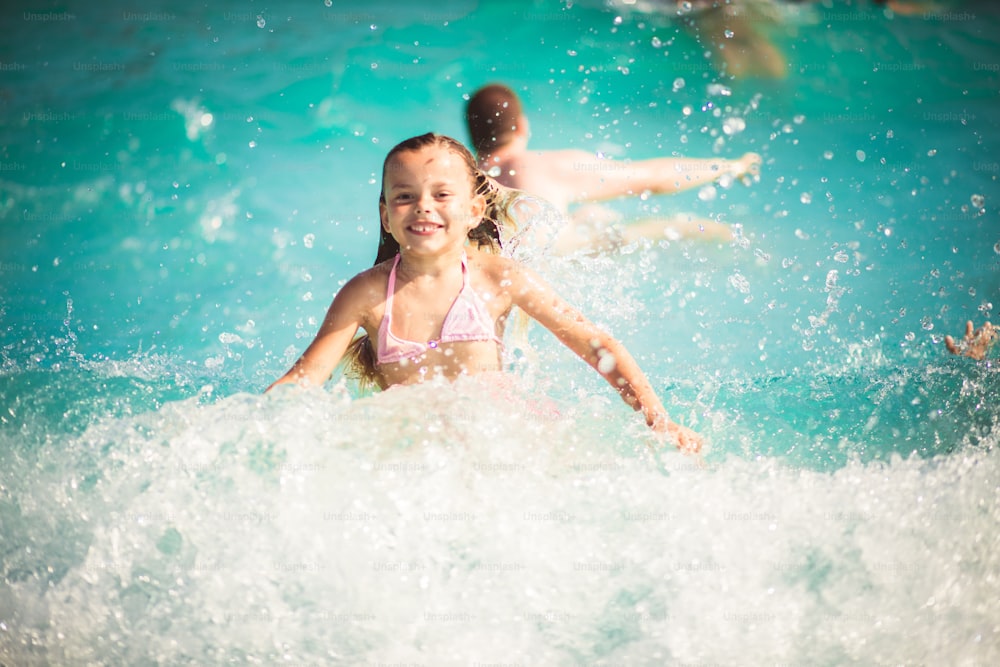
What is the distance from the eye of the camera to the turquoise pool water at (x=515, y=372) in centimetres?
200

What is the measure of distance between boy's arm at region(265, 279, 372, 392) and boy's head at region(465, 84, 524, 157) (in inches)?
77.9

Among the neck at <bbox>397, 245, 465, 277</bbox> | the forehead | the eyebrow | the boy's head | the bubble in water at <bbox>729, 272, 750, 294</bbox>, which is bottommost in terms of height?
the bubble in water at <bbox>729, 272, 750, 294</bbox>

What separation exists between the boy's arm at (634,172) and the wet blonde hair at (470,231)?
122cm

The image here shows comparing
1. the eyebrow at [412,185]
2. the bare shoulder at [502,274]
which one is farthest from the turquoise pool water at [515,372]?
the eyebrow at [412,185]

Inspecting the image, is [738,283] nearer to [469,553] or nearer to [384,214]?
[384,214]

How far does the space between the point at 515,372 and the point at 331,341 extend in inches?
28.5

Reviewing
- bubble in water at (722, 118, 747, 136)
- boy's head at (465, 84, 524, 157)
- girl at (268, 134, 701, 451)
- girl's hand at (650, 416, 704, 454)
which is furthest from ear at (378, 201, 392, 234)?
bubble in water at (722, 118, 747, 136)

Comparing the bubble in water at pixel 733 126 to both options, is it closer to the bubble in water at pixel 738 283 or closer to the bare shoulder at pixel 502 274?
the bubble in water at pixel 738 283

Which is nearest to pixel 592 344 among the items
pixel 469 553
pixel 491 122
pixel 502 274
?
pixel 502 274

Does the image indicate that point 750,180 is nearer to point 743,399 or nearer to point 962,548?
point 743,399

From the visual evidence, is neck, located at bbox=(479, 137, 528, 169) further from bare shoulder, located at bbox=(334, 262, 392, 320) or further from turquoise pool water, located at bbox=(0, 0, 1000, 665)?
bare shoulder, located at bbox=(334, 262, 392, 320)

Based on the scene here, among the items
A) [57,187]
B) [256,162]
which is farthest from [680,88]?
[57,187]

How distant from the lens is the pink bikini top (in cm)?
272

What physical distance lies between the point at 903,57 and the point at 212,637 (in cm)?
565
